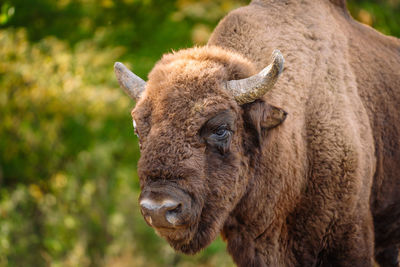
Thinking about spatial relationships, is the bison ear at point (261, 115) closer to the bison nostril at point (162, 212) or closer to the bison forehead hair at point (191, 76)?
the bison forehead hair at point (191, 76)

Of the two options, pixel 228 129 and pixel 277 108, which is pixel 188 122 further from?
pixel 277 108

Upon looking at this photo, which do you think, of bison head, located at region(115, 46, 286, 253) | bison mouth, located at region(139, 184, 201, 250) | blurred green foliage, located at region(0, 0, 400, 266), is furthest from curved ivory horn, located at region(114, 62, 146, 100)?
blurred green foliage, located at region(0, 0, 400, 266)

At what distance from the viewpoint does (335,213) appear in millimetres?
4750

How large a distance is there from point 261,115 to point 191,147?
0.68 meters

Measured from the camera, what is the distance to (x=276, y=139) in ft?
15.0


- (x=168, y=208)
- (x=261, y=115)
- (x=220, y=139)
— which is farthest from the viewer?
(x=261, y=115)

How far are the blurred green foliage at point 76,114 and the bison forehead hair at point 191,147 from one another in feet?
7.05

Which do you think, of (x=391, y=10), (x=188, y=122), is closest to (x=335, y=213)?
(x=188, y=122)

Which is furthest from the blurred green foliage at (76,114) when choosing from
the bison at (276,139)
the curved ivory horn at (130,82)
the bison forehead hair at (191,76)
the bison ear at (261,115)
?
the bison ear at (261,115)

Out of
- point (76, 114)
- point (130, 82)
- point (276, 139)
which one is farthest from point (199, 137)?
point (76, 114)

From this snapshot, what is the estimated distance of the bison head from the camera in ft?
12.4

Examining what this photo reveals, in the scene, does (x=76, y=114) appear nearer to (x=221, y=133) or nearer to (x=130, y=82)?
(x=130, y=82)

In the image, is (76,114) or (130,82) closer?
(130,82)

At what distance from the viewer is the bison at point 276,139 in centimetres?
395
